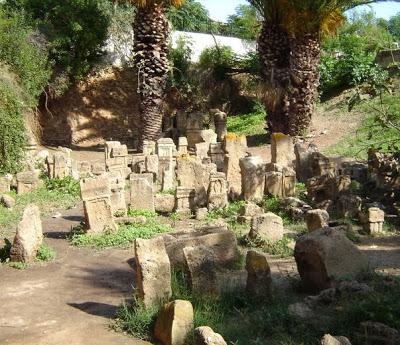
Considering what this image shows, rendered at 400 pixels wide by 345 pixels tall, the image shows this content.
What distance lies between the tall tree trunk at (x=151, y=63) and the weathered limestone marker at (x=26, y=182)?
677 cm

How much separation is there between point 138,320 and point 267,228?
12.6 ft

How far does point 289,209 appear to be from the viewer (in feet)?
40.7

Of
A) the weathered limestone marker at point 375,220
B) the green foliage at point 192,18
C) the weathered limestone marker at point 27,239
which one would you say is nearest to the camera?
the weathered limestone marker at point 27,239

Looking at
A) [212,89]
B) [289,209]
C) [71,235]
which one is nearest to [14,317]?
[71,235]

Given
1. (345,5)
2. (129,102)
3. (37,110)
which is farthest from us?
(129,102)

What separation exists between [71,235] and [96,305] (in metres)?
4.09

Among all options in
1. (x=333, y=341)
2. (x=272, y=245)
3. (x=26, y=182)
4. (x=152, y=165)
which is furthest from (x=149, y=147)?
(x=333, y=341)

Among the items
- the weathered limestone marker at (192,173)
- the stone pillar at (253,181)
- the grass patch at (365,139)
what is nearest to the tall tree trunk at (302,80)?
the grass patch at (365,139)

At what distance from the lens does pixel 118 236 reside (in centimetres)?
1122

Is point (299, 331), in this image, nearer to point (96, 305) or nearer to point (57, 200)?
point (96, 305)

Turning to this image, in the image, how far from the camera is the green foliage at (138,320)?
679 cm

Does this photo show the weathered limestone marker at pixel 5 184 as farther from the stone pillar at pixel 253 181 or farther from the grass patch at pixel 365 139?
the grass patch at pixel 365 139

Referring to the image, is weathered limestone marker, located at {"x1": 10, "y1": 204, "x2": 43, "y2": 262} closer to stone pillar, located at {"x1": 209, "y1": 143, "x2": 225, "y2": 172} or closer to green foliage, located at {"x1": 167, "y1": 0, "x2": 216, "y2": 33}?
stone pillar, located at {"x1": 209, "y1": 143, "x2": 225, "y2": 172}

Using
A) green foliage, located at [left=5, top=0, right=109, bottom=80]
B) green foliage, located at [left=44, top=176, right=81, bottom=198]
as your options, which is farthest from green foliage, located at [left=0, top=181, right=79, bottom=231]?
green foliage, located at [left=5, top=0, right=109, bottom=80]
